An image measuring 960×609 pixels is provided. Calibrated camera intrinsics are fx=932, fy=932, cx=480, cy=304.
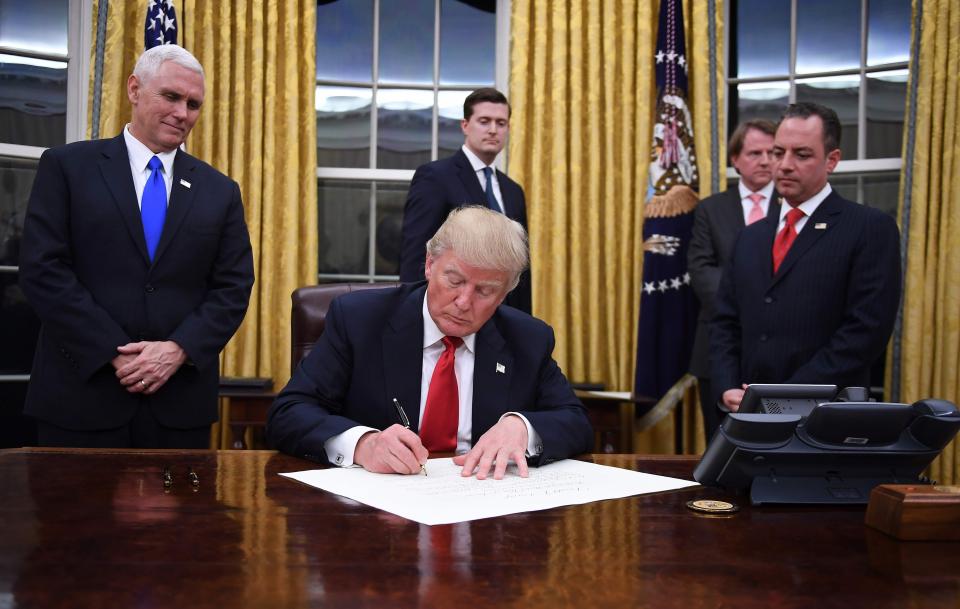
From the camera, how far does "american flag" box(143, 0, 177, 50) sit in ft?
14.6

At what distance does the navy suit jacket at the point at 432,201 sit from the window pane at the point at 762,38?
2280mm

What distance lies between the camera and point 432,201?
3.76 meters

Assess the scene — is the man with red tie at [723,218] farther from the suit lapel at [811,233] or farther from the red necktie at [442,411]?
the red necktie at [442,411]

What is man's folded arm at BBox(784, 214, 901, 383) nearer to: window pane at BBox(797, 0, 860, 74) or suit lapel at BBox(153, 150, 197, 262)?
suit lapel at BBox(153, 150, 197, 262)

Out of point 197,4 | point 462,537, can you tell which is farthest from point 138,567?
point 197,4

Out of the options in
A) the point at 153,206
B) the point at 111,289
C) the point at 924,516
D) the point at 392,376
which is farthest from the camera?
the point at 153,206

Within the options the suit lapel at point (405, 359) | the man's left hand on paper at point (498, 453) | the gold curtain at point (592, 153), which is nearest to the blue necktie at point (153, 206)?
the suit lapel at point (405, 359)

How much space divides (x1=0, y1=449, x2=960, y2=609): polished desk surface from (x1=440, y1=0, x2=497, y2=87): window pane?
13.8 ft

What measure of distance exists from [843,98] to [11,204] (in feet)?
14.6

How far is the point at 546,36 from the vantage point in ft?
16.6

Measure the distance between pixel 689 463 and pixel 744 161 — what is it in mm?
2438

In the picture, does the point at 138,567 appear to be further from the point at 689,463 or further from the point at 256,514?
the point at 689,463

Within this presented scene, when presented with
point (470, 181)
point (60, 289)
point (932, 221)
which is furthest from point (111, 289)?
point (932, 221)

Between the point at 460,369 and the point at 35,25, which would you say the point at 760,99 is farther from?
the point at 35,25
